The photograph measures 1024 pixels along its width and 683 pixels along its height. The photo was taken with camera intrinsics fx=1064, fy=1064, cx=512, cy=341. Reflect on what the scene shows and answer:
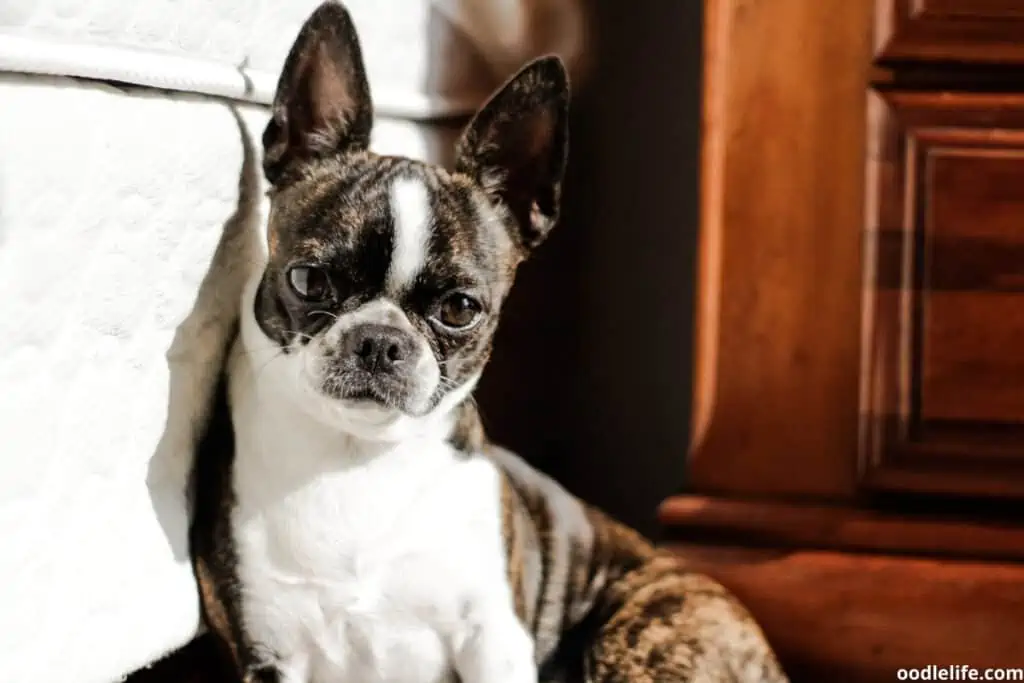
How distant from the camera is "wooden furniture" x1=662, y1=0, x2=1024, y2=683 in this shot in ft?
4.10

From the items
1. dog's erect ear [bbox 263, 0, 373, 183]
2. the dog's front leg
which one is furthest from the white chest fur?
dog's erect ear [bbox 263, 0, 373, 183]

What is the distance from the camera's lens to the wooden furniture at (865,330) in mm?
1249

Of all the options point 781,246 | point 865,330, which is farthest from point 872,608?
point 781,246

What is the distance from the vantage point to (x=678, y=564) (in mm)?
1354

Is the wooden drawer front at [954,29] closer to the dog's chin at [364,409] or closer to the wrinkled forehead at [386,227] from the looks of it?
the wrinkled forehead at [386,227]

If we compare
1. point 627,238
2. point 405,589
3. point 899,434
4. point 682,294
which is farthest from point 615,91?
point 405,589

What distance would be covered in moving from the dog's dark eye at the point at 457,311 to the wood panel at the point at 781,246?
39 cm

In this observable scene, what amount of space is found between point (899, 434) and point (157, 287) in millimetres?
872

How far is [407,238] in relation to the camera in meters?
1.01

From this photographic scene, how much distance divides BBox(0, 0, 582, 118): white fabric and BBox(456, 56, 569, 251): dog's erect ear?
0.21m

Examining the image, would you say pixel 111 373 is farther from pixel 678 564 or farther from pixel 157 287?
pixel 678 564

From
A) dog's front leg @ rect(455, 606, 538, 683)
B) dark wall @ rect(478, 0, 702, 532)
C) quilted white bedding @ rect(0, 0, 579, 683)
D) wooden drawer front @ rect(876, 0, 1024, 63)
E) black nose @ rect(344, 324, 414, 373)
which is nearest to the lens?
quilted white bedding @ rect(0, 0, 579, 683)

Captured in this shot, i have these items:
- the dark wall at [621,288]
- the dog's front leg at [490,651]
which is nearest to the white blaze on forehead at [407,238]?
the dog's front leg at [490,651]

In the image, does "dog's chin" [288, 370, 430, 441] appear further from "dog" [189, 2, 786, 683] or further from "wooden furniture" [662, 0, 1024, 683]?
"wooden furniture" [662, 0, 1024, 683]
